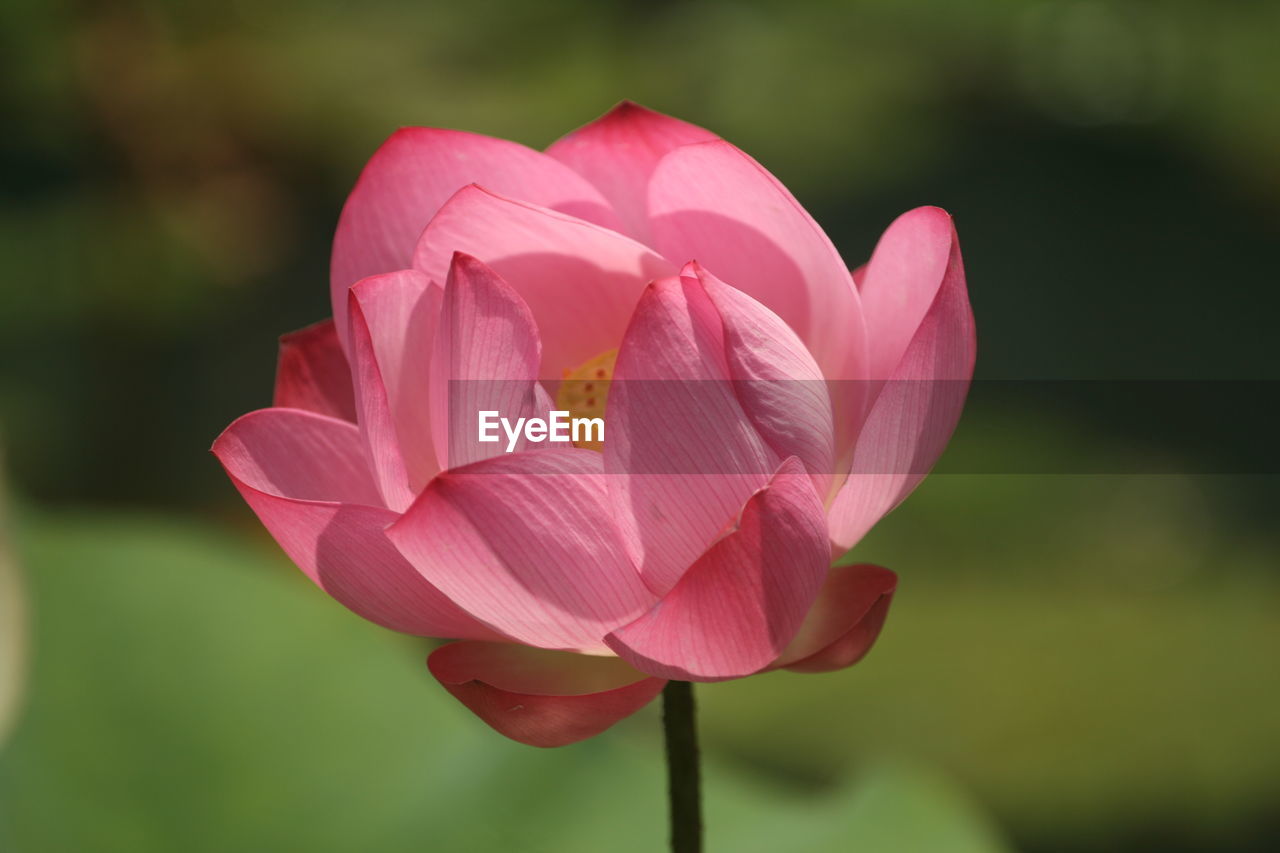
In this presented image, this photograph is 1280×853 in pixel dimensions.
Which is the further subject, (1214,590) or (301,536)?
(1214,590)

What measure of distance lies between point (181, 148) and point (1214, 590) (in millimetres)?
1972

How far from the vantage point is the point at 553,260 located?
381 millimetres

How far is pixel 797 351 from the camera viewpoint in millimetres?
320

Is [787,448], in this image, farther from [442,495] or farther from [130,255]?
[130,255]

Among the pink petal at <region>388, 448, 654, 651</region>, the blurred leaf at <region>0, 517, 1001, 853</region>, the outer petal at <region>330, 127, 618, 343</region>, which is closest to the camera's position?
the pink petal at <region>388, 448, 654, 651</region>

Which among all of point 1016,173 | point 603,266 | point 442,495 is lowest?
point 442,495

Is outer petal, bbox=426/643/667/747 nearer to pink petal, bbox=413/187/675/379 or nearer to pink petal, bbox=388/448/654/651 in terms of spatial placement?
pink petal, bbox=388/448/654/651

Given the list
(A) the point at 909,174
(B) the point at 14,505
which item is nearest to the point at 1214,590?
(A) the point at 909,174

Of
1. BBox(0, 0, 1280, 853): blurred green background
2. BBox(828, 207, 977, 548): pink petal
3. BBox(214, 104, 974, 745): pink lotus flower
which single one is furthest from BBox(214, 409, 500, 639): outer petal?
BBox(0, 0, 1280, 853): blurred green background

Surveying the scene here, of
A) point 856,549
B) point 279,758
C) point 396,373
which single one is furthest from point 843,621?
point 856,549

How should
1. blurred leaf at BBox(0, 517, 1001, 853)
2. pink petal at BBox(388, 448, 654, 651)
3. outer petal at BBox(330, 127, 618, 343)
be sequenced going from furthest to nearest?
1. blurred leaf at BBox(0, 517, 1001, 853)
2. outer petal at BBox(330, 127, 618, 343)
3. pink petal at BBox(388, 448, 654, 651)

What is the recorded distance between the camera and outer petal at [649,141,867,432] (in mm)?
346

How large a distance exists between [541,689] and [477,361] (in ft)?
0.31

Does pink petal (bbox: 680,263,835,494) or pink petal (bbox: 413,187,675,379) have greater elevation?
pink petal (bbox: 413,187,675,379)
